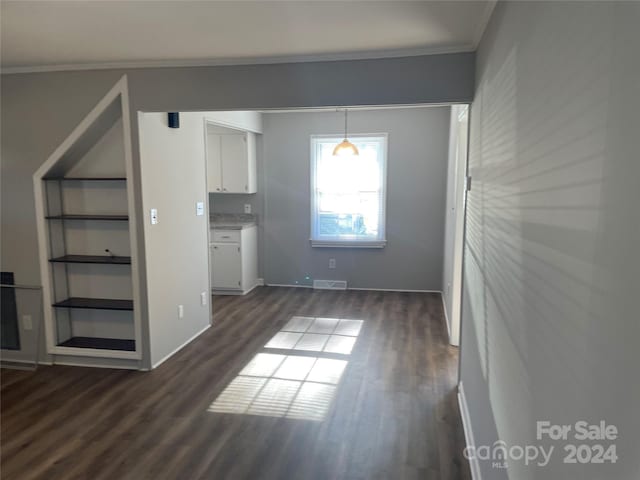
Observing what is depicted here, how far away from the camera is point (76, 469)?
2.46m

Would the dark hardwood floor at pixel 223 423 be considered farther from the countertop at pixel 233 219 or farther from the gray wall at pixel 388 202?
the countertop at pixel 233 219

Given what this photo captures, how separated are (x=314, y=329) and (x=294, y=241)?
2049mm

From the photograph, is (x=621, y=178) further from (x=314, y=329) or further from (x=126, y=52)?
(x=314, y=329)

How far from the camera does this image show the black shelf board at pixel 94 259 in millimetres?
3719

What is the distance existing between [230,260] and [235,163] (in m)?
1.40

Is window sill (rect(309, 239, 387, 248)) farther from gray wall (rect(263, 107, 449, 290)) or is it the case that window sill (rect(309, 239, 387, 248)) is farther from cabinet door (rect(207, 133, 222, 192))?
cabinet door (rect(207, 133, 222, 192))

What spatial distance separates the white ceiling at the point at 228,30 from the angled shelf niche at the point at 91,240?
64 centimetres

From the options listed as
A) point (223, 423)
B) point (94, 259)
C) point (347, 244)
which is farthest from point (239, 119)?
point (223, 423)

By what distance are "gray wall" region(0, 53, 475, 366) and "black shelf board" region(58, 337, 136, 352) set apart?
0.29 m

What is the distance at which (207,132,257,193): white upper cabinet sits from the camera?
623cm

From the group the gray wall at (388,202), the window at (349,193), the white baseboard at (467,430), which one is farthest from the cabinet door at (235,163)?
the white baseboard at (467,430)

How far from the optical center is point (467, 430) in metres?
2.72

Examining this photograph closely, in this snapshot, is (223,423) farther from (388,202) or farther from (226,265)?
(388,202)

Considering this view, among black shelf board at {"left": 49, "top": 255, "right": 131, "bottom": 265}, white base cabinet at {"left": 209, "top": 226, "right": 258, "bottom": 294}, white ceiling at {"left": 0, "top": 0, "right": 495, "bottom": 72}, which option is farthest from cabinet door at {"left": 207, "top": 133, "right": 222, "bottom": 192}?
white ceiling at {"left": 0, "top": 0, "right": 495, "bottom": 72}
